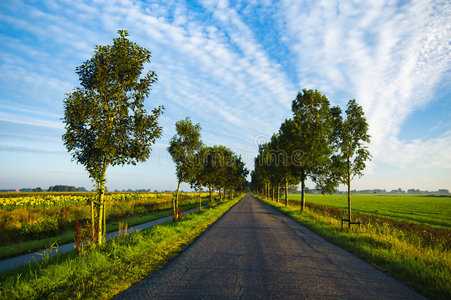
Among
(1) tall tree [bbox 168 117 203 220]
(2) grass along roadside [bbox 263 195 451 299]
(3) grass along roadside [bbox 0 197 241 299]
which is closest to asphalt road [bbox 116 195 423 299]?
(2) grass along roadside [bbox 263 195 451 299]

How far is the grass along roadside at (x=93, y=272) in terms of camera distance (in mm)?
4645

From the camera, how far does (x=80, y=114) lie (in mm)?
7418

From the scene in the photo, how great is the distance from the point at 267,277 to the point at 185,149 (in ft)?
49.1

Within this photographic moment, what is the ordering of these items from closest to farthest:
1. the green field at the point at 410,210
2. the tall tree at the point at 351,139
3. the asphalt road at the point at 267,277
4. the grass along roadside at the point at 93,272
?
the asphalt road at the point at 267,277, the grass along roadside at the point at 93,272, the tall tree at the point at 351,139, the green field at the point at 410,210

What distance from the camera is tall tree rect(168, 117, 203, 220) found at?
18.8 m

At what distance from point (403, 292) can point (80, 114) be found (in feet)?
33.8

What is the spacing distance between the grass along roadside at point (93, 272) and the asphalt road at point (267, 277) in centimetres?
51

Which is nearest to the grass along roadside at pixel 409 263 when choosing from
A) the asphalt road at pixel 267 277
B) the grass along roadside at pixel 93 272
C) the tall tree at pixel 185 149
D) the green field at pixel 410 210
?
the asphalt road at pixel 267 277

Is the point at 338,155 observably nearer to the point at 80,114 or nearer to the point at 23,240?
the point at 80,114

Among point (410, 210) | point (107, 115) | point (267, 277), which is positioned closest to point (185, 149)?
point (107, 115)

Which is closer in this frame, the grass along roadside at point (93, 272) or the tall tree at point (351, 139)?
the grass along roadside at point (93, 272)

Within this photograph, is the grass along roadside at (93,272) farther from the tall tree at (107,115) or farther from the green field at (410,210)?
the green field at (410,210)

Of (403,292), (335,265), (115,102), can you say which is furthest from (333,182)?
(115,102)

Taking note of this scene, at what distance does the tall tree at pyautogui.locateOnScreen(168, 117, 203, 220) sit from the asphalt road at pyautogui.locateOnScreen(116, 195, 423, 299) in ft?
35.3
